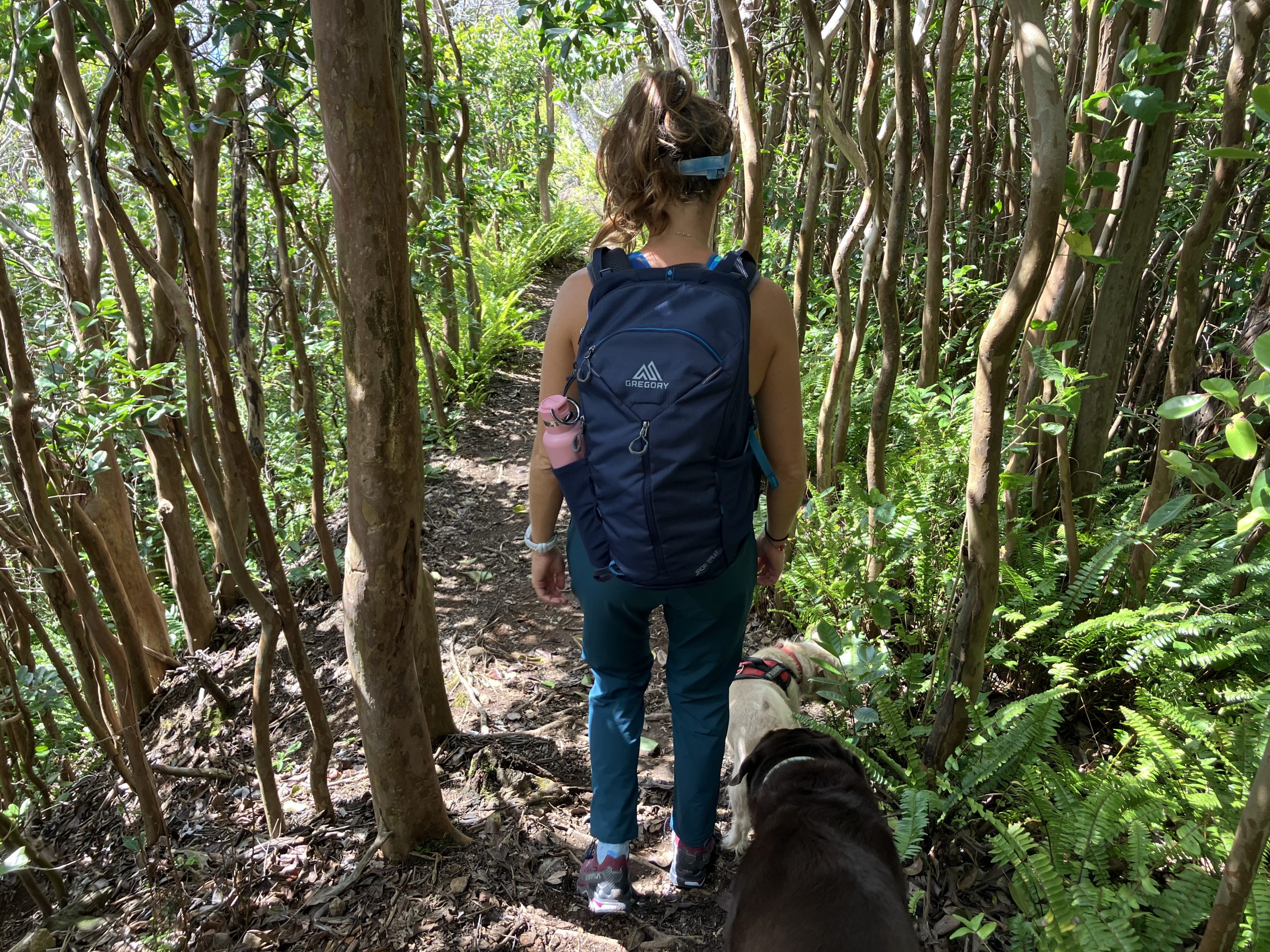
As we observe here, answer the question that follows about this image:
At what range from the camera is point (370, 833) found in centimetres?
249

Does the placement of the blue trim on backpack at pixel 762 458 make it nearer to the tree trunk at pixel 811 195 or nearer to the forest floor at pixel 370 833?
the forest floor at pixel 370 833

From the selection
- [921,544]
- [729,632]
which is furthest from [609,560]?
[921,544]

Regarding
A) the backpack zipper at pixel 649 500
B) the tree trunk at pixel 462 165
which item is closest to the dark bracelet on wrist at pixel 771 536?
the backpack zipper at pixel 649 500

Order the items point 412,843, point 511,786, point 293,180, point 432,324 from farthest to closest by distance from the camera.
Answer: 1. point 432,324
2. point 293,180
3. point 511,786
4. point 412,843

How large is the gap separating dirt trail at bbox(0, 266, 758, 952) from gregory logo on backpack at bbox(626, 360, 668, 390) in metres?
1.66

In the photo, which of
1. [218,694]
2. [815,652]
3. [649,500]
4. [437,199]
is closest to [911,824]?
[815,652]

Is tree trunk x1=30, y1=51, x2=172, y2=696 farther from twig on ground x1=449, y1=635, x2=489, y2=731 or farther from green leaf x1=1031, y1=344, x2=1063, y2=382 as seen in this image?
green leaf x1=1031, y1=344, x2=1063, y2=382

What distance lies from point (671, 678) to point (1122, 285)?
8.36 feet

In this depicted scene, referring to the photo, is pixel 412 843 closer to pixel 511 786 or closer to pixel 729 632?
pixel 511 786

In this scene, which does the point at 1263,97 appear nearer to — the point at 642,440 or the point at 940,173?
the point at 642,440

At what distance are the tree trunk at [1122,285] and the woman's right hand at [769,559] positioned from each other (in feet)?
4.81

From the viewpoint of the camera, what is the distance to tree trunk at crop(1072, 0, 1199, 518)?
2740 mm

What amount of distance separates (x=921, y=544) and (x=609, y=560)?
6.29 feet

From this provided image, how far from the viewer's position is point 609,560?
1916 millimetres
